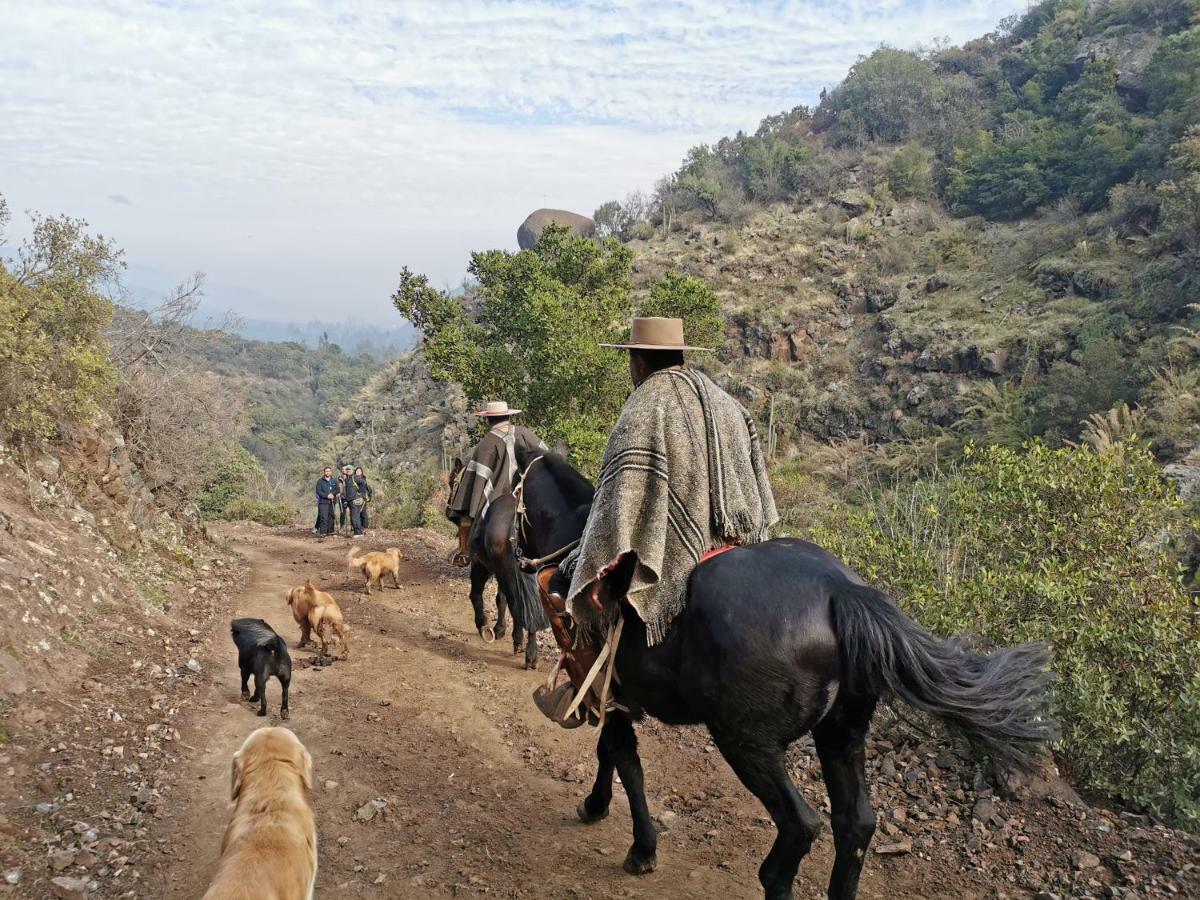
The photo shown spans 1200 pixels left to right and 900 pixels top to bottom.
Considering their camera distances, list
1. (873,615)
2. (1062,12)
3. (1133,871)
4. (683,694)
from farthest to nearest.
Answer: (1062,12) → (1133,871) → (683,694) → (873,615)

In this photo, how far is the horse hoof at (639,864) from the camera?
464 centimetres

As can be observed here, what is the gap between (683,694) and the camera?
12.7ft

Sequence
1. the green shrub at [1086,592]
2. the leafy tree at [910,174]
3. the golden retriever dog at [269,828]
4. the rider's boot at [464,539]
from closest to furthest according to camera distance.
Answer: the golden retriever dog at [269,828]
the green shrub at [1086,592]
the rider's boot at [464,539]
the leafy tree at [910,174]

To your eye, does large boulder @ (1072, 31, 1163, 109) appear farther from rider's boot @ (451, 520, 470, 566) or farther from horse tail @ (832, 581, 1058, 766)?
horse tail @ (832, 581, 1058, 766)

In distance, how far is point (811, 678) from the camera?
11.6 ft

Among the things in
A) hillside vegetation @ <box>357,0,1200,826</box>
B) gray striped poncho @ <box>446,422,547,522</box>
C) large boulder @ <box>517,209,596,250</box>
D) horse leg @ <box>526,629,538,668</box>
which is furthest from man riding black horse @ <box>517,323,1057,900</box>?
large boulder @ <box>517,209,596,250</box>

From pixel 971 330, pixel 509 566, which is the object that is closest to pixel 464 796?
pixel 509 566

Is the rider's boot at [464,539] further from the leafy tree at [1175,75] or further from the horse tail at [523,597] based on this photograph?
the leafy tree at [1175,75]

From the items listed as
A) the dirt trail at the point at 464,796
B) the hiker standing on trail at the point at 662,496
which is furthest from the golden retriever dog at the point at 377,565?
the hiker standing on trail at the point at 662,496

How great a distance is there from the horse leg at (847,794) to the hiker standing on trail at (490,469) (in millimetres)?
5389

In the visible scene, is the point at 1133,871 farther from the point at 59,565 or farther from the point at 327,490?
the point at 327,490

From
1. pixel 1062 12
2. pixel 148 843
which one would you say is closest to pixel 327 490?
pixel 148 843

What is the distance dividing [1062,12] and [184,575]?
2624 inches

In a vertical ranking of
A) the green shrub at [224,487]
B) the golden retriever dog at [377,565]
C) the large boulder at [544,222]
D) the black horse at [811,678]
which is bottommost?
the green shrub at [224,487]
